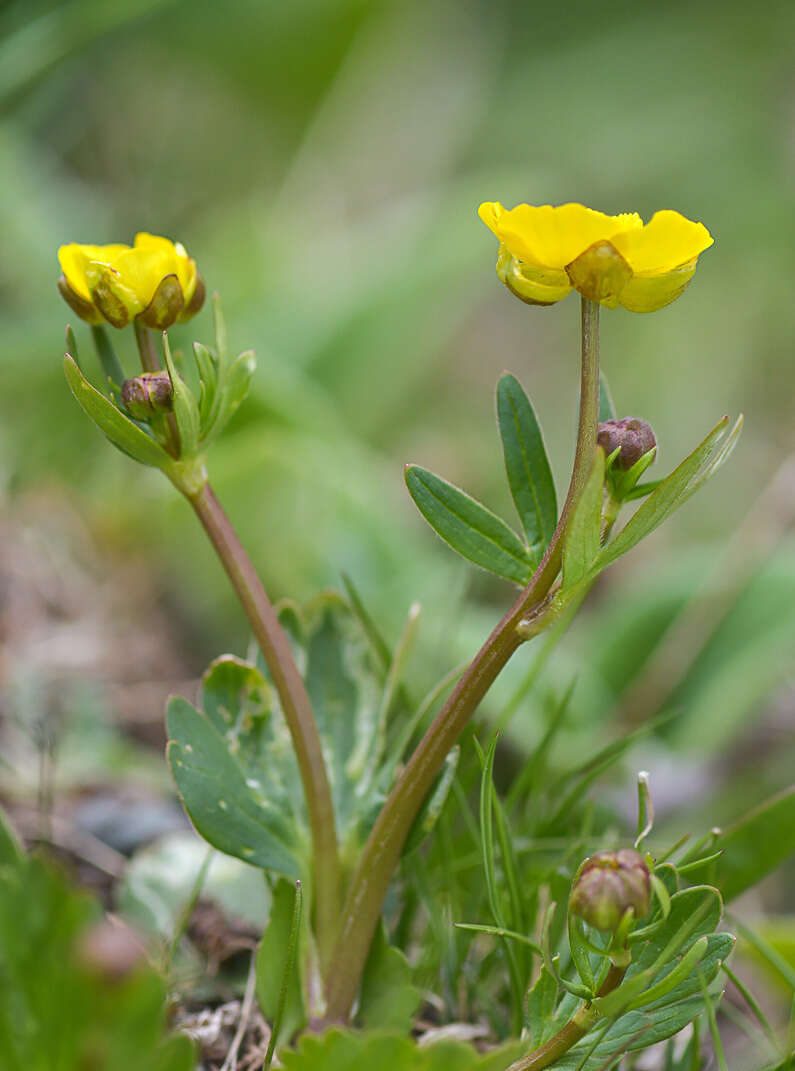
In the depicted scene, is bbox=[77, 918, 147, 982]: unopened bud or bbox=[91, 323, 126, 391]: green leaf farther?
bbox=[91, 323, 126, 391]: green leaf

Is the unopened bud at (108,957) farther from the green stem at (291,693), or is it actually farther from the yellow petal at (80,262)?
the yellow petal at (80,262)

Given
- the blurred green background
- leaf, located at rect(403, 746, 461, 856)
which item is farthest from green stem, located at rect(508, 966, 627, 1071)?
the blurred green background

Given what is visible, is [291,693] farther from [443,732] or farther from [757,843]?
[757,843]

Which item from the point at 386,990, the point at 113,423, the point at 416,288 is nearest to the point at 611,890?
the point at 386,990

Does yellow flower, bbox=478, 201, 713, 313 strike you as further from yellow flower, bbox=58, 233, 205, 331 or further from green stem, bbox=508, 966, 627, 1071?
green stem, bbox=508, 966, 627, 1071

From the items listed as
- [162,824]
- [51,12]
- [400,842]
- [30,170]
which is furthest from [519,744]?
[30,170]

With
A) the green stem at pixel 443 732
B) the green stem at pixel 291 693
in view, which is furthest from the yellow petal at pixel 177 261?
the green stem at pixel 443 732

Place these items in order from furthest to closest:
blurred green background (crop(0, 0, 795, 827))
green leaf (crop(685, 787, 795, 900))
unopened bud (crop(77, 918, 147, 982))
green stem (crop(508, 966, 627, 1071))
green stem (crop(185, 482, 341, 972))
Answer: blurred green background (crop(0, 0, 795, 827)) < green leaf (crop(685, 787, 795, 900)) < green stem (crop(185, 482, 341, 972)) < green stem (crop(508, 966, 627, 1071)) < unopened bud (crop(77, 918, 147, 982))
